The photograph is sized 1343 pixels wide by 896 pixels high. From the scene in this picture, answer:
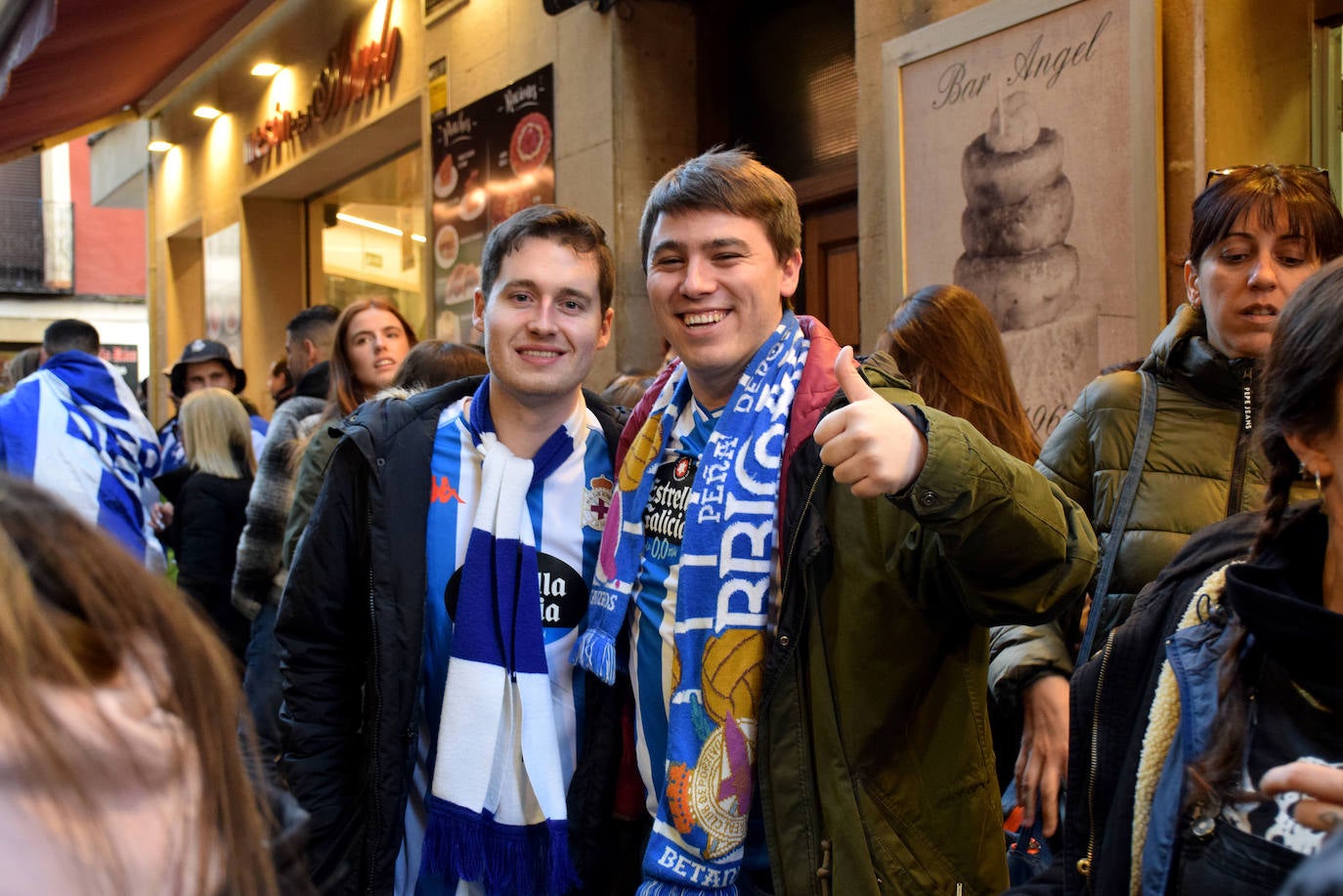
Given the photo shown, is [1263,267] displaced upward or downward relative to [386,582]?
upward

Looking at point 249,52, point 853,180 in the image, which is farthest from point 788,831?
point 249,52

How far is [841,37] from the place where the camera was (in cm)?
659

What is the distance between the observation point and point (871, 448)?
1630 mm

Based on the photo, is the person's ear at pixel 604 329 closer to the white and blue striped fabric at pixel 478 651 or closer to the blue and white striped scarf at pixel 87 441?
the white and blue striped fabric at pixel 478 651

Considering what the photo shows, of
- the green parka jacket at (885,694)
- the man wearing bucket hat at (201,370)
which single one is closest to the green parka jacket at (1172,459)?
the green parka jacket at (885,694)

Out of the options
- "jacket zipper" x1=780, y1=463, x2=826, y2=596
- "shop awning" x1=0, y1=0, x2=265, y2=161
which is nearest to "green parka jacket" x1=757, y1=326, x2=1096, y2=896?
"jacket zipper" x1=780, y1=463, x2=826, y2=596

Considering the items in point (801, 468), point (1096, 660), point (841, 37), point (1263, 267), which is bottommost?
point (1096, 660)

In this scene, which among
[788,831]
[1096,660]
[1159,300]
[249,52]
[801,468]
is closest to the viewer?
[1096,660]

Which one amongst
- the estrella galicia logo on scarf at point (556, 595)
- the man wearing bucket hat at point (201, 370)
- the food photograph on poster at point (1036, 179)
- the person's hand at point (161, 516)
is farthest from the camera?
the man wearing bucket hat at point (201, 370)

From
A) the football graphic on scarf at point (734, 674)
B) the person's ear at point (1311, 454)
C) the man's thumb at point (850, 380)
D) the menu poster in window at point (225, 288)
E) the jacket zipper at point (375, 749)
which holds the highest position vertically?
the menu poster in window at point (225, 288)

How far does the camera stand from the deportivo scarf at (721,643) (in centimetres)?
194

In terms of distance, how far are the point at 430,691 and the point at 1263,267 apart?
72.5 inches

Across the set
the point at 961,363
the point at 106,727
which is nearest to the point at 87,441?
the point at 961,363

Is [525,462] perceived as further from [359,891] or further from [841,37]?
[841,37]
